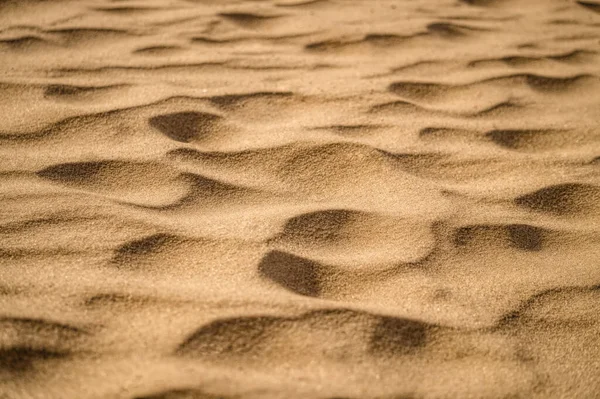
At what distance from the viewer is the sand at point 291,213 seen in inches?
41.7

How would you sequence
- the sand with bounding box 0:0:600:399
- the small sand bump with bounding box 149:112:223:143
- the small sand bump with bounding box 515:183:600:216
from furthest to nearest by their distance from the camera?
1. the small sand bump with bounding box 149:112:223:143
2. the small sand bump with bounding box 515:183:600:216
3. the sand with bounding box 0:0:600:399

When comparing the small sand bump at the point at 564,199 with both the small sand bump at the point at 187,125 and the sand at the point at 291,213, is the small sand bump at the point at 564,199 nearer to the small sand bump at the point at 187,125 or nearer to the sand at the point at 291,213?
the sand at the point at 291,213

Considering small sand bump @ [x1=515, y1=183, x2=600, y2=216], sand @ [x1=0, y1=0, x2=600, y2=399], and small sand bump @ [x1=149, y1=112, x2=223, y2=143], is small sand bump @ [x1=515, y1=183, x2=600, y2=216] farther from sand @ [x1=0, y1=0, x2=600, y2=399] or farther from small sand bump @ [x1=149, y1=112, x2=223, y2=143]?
small sand bump @ [x1=149, y1=112, x2=223, y2=143]

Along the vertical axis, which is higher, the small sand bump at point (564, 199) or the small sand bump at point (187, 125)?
the small sand bump at point (187, 125)

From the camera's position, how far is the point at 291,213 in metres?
1.39

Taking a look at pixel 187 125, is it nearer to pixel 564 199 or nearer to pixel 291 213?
pixel 291 213

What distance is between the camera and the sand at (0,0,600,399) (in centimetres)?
106

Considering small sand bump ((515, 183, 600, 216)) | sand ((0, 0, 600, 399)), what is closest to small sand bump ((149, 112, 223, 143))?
sand ((0, 0, 600, 399))

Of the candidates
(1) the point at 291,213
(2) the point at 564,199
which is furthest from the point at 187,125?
(2) the point at 564,199

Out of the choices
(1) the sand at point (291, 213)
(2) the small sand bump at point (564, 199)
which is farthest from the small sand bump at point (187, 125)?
(2) the small sand bump at point (564, 199)

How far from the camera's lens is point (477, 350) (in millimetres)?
1125

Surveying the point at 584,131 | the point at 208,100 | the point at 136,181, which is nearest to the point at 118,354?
the point at 136,181

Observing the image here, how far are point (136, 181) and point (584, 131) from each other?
133cm

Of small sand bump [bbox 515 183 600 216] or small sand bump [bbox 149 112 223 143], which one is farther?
small sand bump [bbox 149 112 223 143]
